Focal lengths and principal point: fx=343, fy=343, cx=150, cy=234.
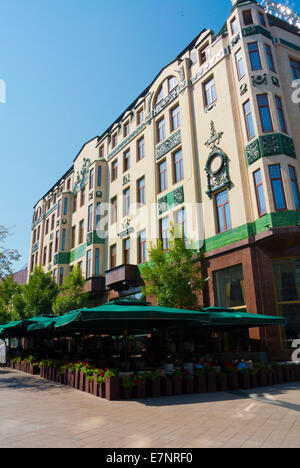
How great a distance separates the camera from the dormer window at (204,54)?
72.4 ft

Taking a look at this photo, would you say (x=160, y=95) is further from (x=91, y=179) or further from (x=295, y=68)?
(x=91, y=179)

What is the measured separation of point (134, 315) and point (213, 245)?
9935mm

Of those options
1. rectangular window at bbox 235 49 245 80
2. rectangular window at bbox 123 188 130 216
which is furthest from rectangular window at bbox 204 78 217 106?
rectangular window at bbox 123 188 130 216

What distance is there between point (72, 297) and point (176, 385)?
1777 centimetres

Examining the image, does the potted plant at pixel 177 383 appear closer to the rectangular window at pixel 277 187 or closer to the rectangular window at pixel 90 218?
the rectangular window at pixel 277 187

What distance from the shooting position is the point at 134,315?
9.74 m

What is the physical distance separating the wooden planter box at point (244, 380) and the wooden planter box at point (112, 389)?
13.9 ft

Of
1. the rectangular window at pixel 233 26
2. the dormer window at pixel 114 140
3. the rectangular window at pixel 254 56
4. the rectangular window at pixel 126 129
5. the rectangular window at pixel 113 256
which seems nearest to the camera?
the rectangular window at pixel 254 56

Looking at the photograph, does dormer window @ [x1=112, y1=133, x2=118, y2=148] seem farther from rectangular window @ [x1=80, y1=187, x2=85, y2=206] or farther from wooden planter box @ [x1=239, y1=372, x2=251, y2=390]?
wooden planter box @ [x1=239, y1=372, x2=251, y2=390]

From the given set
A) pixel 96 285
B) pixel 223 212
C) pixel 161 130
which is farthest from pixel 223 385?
pixel 161 130

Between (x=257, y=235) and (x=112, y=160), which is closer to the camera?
(x=257, y=235)

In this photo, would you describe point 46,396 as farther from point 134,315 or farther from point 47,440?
point 47,440

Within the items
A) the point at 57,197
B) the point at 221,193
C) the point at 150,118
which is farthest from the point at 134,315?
the point at 57,197

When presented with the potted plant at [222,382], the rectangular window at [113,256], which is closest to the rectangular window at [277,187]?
the potted plant at [222,382]
